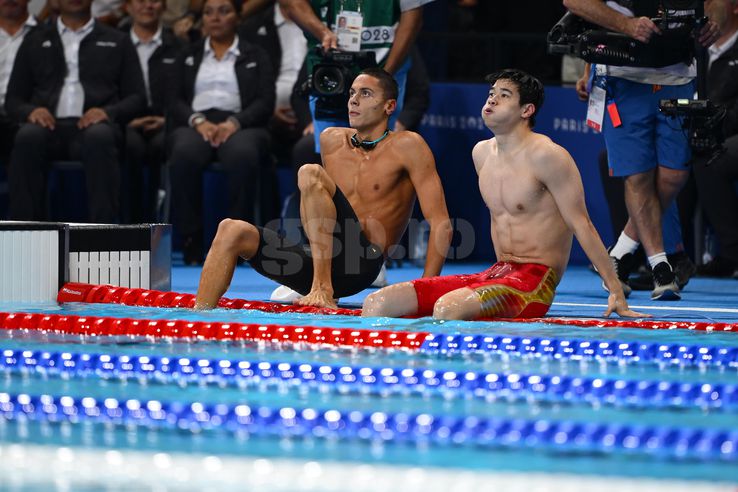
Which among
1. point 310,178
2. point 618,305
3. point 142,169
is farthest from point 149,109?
point 618,305

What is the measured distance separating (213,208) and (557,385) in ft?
18.1

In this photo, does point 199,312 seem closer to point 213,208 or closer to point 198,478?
point 198,478

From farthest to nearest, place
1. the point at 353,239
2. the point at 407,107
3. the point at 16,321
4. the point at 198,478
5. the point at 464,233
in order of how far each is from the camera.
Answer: the point at 464,233 → the point at 407,107 → the point at 353,239 → the point at 16,321 → the point at 198,478

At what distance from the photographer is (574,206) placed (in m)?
4.93

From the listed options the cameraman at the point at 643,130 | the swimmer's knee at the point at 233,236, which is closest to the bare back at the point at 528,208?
the swimmer's knee at the point at 233,236

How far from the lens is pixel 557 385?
365 cm

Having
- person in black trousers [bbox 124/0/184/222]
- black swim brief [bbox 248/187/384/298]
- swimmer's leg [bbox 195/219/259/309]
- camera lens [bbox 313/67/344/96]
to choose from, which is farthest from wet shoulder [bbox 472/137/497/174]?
person in black trousers [bbox 124/0/184/222]

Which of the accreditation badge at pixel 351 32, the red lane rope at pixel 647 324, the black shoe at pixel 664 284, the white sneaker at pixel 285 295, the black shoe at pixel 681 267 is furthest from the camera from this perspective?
the accreditation badge at pixel 351 32

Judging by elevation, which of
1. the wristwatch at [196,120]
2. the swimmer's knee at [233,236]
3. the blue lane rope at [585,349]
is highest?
the wristwatch at [196,120]

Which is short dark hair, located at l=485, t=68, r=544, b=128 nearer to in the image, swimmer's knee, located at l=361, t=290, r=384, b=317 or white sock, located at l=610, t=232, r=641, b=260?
swimmer's knee, located at l=361, t=290, r=384, b=317

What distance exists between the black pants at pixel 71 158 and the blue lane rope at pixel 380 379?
413 cm

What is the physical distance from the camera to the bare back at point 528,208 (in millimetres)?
5016

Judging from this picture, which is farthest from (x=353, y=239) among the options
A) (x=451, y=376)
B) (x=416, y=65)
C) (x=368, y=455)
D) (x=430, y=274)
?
(x=416, y=65)

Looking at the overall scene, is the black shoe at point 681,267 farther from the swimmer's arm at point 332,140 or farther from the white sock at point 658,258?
the swimmer's arm at point 332,140
